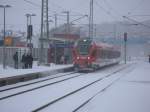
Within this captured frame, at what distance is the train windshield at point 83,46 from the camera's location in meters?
36.6

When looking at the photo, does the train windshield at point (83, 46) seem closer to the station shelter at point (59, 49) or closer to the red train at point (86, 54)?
the red train at point (86, 54)

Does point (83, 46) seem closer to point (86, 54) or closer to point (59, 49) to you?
point (86, 54)

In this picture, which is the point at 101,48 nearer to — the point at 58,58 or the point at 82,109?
the point at 58,58

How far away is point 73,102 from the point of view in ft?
50.6

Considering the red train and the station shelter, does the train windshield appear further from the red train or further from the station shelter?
the station shelter

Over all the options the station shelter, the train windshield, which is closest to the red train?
the train windshield

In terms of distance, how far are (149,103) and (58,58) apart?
33342 mm

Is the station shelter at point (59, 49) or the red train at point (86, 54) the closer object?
the red train at point (86, 54)

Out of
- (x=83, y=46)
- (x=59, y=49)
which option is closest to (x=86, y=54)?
(x=83, y=46)

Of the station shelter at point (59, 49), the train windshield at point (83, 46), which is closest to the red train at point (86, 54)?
the train windshield at point (83, 46)

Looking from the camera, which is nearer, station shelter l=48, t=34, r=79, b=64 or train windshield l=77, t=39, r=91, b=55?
train windshield l=77, t=39, r=91, b=55

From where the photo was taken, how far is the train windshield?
36562mm

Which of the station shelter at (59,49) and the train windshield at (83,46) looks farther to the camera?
the station shelter at (59,49)

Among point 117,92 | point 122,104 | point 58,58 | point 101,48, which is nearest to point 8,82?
point 117,92
